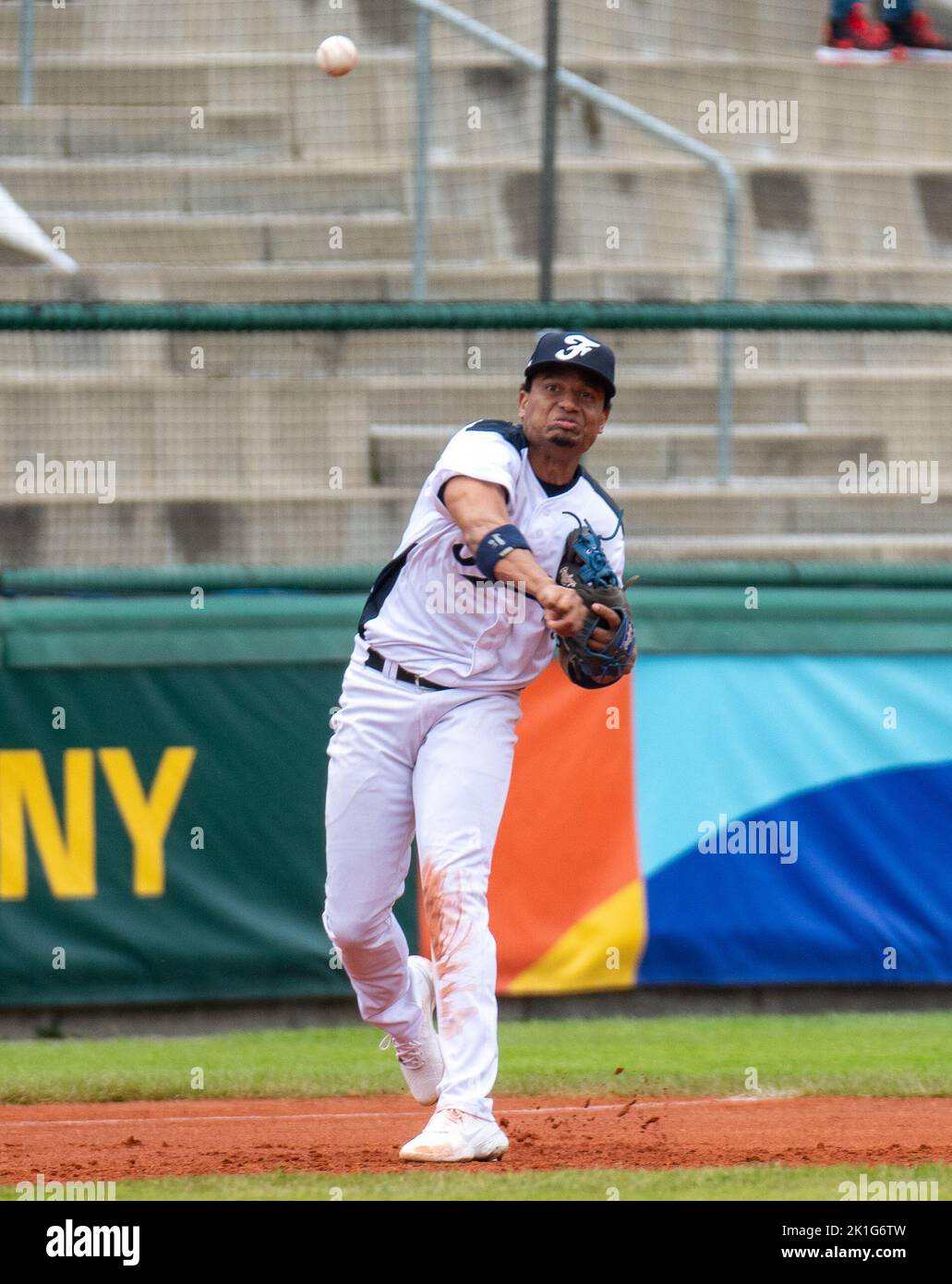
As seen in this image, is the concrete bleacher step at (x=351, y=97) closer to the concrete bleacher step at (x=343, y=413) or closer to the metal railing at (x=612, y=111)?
the metal railing at (x=612, y=111)

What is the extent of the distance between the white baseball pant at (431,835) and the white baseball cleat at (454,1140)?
4cm

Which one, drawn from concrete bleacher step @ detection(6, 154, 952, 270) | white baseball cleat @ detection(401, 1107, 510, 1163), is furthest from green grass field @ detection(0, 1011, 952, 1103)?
concrete bleacher step @ detection(6, 154, 952, 270)

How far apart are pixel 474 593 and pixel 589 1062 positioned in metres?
2.51

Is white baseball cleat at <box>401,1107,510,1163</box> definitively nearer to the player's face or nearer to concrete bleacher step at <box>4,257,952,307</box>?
the player's face

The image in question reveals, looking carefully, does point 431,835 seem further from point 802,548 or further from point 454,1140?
point 802,548

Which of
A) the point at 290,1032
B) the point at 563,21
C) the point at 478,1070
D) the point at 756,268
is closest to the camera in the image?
the point at 478,1070

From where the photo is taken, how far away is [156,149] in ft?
42.6

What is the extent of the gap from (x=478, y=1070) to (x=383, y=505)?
4366mm

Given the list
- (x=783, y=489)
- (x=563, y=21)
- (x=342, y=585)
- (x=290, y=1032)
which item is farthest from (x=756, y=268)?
(x=290, y=1032)

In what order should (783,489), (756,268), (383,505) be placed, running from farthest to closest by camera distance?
(756,268)
(783,489)
(383,505)

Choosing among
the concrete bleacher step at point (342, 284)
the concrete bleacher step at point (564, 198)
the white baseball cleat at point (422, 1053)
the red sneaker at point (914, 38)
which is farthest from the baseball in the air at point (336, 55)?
the white baseball cleat at point (422, 1053)

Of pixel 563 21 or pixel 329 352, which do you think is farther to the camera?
pixel 563 21

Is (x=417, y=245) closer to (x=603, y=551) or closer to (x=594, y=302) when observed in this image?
(x=594, y=302)

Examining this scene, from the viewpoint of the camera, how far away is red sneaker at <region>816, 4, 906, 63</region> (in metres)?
14.3
